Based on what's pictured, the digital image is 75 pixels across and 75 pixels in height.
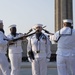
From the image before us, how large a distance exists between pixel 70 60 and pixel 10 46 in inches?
92.5

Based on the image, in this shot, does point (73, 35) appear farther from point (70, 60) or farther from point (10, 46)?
point (10, 46)

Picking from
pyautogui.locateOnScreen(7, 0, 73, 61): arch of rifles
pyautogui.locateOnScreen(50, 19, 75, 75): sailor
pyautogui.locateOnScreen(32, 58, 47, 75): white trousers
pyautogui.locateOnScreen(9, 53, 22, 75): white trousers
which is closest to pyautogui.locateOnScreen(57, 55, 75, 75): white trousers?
pyautogui.locateOnScreen(50, 19, 75, 75): sailor

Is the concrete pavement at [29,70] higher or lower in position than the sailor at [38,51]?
lower

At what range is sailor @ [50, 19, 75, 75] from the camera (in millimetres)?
8141

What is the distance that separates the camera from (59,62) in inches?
320

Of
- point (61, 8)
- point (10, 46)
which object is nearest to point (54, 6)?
point (61, 8)

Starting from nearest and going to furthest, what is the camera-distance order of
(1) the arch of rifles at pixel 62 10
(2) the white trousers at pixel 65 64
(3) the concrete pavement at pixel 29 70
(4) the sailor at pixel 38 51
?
(2) the white trousers at pixel 65 64, (4) the sailor at pixel 38 51, (3) the concrete pavement at pixel 29 70, (1) the arch of rifles at pixel 62 10

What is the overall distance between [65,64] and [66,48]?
1.21 feet

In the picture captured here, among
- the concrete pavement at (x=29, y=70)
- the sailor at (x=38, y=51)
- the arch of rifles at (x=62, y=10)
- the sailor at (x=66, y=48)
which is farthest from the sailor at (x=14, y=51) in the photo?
the arch of rifles at (x=62, y=10)

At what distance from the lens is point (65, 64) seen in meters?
8.17

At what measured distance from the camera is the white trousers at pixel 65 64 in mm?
8125

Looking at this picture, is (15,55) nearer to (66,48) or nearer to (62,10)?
(66,48)

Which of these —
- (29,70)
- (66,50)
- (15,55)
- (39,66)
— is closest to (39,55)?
(39,66)

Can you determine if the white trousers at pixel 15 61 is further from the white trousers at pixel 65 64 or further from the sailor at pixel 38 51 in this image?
the white trousers at pixel 65 64
